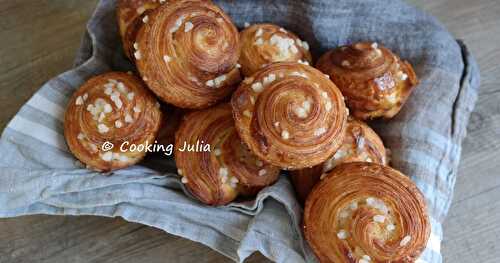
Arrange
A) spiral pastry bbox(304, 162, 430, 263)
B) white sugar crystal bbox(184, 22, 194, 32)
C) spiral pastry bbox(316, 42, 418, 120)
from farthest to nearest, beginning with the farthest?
spiral pastry bbox(316, 42, 418, 120) < white sugar crystal bbox(184, 22, 194, 32) < spiral pastry bbox(304, 162, 430, 263)

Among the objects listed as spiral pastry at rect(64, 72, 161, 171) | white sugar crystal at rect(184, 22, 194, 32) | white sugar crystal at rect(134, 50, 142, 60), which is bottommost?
spiral pastry at rect(64, 72, 161, 171)

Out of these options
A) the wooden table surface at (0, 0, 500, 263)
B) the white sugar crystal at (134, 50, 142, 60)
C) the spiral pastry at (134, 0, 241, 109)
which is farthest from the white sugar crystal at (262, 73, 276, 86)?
the wooden table surface at (0, 0, 500, 263)

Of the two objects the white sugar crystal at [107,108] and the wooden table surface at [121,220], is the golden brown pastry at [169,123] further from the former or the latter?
the wooden table surface at [121,220]

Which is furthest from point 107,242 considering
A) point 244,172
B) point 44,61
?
point 44,61

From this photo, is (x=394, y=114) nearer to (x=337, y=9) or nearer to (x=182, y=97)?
(x=337, y=9)

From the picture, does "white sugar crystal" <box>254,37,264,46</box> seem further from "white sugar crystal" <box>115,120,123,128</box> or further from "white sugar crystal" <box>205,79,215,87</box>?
"white sugar crystal" <box>115,120,123,128</box>
